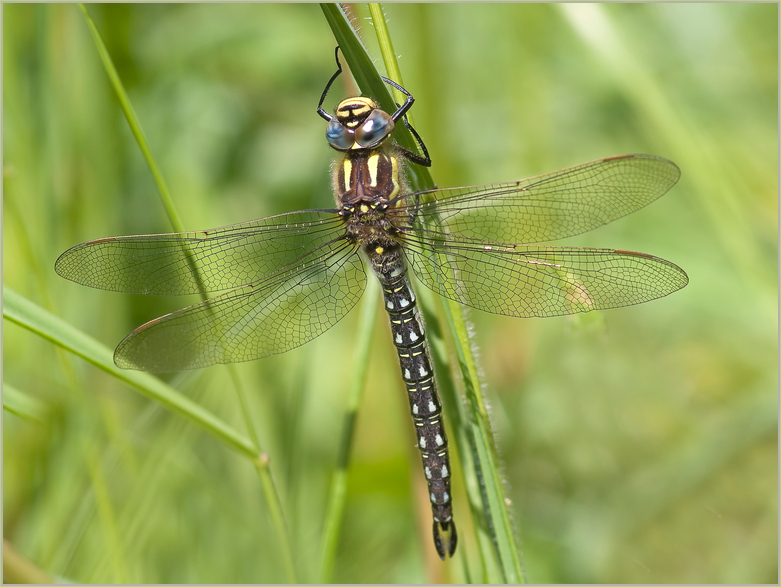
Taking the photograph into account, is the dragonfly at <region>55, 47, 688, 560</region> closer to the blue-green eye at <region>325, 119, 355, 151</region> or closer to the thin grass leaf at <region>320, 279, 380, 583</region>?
the blue-green eye at <region>325, 119, 355, 151</region>

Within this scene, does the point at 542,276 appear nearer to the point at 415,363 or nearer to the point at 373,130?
the point at 415,363

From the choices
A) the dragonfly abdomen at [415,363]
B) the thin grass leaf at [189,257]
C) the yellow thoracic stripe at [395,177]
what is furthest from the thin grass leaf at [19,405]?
the yellow thoracic stripe at [395,177]

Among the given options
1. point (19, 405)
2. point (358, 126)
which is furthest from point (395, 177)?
point (19, 405)

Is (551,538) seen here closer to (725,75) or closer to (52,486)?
(52,486)

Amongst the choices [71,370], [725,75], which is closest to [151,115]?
[71,370]

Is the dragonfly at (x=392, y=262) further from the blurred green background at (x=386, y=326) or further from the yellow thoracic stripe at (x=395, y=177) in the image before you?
the blurred green background at (x=386, y=326)

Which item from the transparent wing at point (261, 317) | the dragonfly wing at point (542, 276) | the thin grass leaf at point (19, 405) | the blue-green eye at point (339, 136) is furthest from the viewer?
the blue-green eye at point (339, 136)

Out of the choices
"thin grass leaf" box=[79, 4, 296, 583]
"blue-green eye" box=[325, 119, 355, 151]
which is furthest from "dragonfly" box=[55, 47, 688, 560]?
"thin grass leaf" box=[79, 4, 296, 583]

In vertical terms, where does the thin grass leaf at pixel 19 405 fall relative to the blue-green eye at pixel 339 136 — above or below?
below
